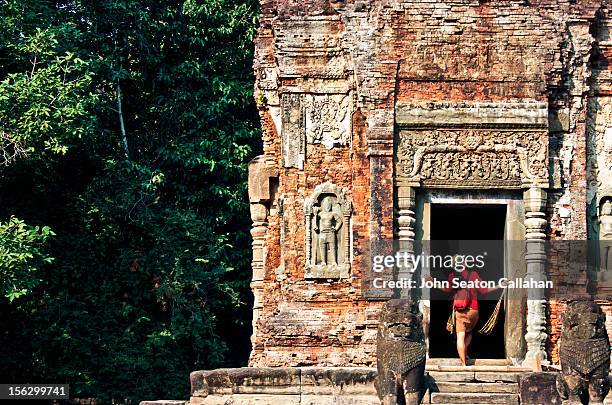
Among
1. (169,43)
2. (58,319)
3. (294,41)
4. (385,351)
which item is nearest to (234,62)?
(169,43)

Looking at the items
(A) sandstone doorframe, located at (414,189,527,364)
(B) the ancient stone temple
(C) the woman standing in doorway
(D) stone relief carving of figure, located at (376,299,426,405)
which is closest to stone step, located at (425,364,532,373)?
(B) the ancient stone temple

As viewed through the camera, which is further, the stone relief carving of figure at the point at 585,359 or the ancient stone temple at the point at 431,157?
the ancient stone temple at the point at 431,157

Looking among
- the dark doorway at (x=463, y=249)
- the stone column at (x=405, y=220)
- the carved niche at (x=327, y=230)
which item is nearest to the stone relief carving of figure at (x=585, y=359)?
the stone column at (x=405, y=220)

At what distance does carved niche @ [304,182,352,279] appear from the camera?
60.7ft

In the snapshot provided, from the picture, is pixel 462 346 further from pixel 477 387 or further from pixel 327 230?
pixel 327 230

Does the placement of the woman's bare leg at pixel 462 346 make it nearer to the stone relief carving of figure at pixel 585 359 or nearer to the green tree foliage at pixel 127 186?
the stone relief carving of figure at pixel 585 359

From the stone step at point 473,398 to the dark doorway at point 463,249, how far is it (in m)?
4.54

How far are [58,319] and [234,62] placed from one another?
5.76m

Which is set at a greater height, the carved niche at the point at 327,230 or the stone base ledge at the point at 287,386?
the carved niche at the point at 327,230

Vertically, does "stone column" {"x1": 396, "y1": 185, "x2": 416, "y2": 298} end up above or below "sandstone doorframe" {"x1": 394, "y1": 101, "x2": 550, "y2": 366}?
below

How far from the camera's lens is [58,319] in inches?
928

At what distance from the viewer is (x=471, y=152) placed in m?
18.5

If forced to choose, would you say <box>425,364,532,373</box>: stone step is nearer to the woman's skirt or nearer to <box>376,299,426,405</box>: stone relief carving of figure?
the woman's skirt

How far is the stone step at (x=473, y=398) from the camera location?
16203 millimetres
